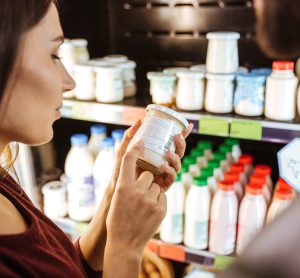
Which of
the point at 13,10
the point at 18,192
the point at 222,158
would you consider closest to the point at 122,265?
the point at 18,192

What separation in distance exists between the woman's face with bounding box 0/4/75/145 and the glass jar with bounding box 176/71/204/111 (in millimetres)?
695

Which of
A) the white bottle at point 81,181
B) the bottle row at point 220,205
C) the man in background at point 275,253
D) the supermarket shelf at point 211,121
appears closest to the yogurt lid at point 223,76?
the supermarket shelf at point 211,121

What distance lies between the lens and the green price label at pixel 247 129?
4.47ft

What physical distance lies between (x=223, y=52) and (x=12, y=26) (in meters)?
0.90

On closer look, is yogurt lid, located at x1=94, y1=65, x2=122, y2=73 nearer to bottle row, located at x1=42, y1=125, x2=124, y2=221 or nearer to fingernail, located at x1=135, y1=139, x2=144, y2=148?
bottle row, located at x1=42, y1=125, x2=124, y2=221

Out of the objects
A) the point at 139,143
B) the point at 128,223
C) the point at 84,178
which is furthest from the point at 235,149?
the point at 128,223

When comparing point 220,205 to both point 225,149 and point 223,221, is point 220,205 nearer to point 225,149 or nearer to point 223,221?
point 223,221

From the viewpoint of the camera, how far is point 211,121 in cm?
142

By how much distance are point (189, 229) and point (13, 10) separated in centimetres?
114

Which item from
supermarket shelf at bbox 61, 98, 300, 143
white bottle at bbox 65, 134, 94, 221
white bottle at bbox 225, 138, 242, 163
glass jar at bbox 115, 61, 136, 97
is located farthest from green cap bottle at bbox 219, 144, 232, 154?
white bottle at bbox 65, 134, 94, 221

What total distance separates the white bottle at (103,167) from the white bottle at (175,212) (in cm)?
30

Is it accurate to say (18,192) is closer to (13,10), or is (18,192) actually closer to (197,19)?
(13,10)

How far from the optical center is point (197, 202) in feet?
5.20

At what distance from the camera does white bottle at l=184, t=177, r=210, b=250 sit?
5.19ft
